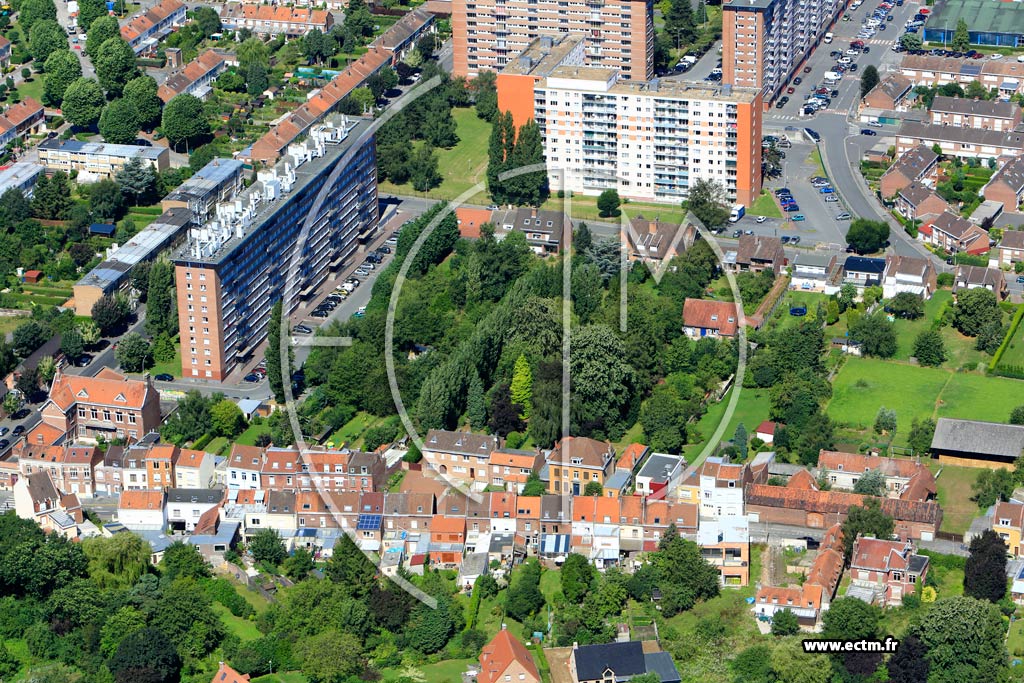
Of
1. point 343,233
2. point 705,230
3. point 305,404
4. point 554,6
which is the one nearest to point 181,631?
point 305,404

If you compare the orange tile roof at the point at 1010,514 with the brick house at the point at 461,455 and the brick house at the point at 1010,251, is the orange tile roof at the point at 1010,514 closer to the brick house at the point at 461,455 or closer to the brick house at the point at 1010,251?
the brick house at the point at 461,455

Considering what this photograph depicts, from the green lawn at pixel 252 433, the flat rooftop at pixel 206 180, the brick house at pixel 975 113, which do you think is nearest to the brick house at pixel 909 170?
the brick house at pixel 975 113

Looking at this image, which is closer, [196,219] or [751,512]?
[751,512]

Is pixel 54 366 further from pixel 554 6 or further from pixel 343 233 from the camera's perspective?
pixel 554 6

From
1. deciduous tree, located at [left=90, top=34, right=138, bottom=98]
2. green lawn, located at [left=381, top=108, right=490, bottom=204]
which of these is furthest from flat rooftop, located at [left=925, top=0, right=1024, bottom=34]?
deciduous tree, located at [left=90, top=34, right=138, bottom=98]

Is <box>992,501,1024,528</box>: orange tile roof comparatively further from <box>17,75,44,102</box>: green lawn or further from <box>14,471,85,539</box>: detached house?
<box>17,75,44,102</box>: green lawn

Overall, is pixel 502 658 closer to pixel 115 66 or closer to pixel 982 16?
pixel 115 66

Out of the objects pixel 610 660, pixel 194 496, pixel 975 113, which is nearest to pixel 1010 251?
pixel 975 113
